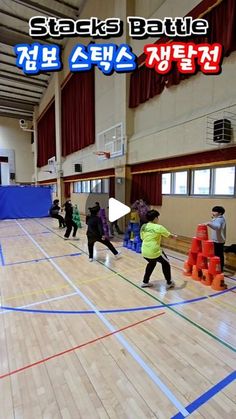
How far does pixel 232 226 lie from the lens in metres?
5.63

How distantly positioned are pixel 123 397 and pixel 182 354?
2.73 feet

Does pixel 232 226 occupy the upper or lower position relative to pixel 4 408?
upper

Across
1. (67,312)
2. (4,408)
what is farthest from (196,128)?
(4,408)

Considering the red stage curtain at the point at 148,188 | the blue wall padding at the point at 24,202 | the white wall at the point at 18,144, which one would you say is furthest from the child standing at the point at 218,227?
the white wall at the point at 18,144

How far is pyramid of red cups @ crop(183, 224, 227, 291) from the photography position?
4301mm

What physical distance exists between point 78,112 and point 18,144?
1413 cm

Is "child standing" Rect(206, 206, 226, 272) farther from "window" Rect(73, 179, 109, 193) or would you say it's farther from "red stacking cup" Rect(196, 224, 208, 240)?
"window" Rect(73, 179, 109, 193)

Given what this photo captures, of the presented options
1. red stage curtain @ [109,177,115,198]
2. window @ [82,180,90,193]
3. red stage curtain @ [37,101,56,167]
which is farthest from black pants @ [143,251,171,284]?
red stage curtain @ [37,101,56,167]

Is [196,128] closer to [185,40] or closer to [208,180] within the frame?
[208,180]

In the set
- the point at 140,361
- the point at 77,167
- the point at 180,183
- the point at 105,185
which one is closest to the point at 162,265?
the point at 140,361

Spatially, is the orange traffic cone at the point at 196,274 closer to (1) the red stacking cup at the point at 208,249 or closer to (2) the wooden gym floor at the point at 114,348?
(2) the wooden gym floor at the point at 114,348

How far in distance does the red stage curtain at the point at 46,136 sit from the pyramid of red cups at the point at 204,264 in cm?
1600

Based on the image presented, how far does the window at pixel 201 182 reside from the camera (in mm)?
6484

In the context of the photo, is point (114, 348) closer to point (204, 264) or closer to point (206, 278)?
point (206, 278)
